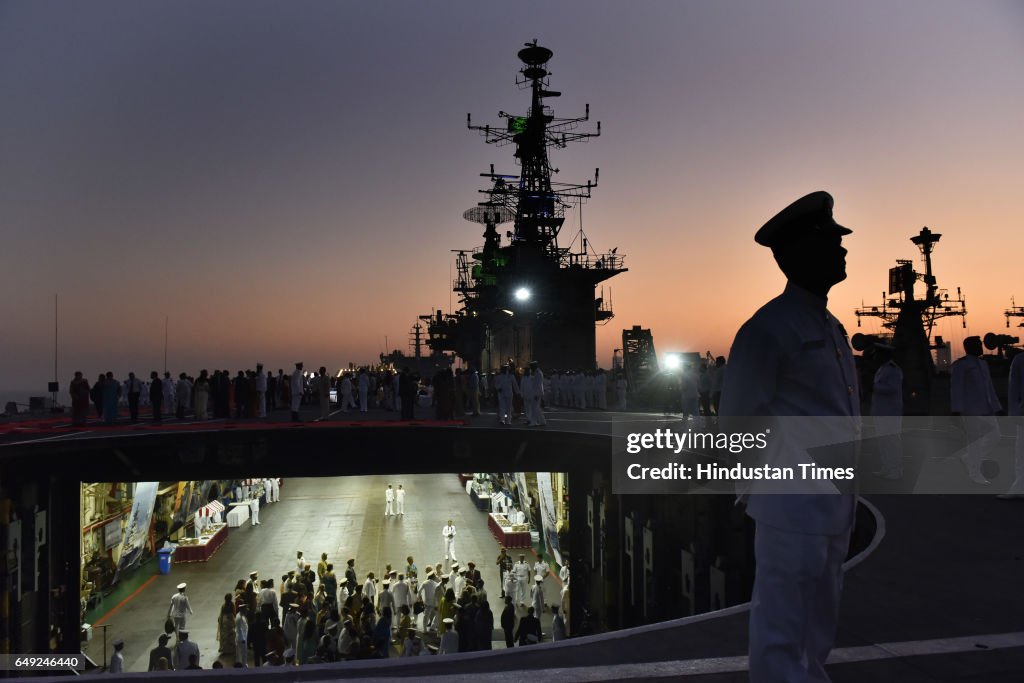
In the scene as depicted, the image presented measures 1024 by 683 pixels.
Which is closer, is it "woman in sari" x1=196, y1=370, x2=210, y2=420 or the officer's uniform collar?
the officer's uniform collar

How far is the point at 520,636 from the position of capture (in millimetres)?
14305

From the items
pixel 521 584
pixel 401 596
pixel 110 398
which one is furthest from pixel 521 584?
pixel 110 398

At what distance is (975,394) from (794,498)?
343 inches

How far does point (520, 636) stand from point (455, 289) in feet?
127

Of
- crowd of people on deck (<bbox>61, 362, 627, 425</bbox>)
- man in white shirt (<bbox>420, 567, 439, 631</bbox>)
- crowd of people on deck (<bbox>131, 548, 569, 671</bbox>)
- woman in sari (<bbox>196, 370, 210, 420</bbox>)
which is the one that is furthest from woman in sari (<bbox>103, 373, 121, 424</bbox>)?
man in white shirt (<bbox>420, 567, 439, 631</bbox>)

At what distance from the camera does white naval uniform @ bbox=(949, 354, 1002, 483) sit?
359 inches

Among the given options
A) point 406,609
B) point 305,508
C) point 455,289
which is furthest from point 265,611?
point 455,289

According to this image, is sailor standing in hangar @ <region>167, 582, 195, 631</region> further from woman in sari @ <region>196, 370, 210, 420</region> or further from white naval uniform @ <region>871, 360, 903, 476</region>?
white naval uniform @ <region>871, 360, 903, 476</region>

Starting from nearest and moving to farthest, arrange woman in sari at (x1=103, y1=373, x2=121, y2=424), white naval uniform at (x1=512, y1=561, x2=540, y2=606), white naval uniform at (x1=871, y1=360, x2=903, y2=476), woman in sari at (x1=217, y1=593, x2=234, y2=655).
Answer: white naval uniform at (x1=871, y1=360, x2=903, y2=476) < woman in sari at (x1=217, y1=593, x2=234, y2=655) < white naval uniform at (x1=512, y1=561, x2=540, y2=606) < woman in sari at (x1=103, y1=373, x2=121, y2=424)

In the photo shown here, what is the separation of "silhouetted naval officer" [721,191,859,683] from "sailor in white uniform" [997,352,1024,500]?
319 inches

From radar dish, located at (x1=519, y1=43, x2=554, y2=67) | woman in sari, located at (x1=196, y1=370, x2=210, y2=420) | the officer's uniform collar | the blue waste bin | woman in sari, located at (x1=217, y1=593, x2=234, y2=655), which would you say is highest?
radar dish, located at (x1=519, y1=43, x2=554, y2=67)

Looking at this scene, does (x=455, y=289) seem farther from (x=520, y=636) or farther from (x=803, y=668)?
(x=803, y=668)

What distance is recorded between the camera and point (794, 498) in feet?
7.96

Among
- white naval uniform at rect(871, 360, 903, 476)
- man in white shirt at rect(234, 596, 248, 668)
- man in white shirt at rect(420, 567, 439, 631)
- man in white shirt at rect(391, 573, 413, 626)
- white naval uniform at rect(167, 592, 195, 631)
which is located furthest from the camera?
man in white shirt at rect(391, 573, 413, 626)
